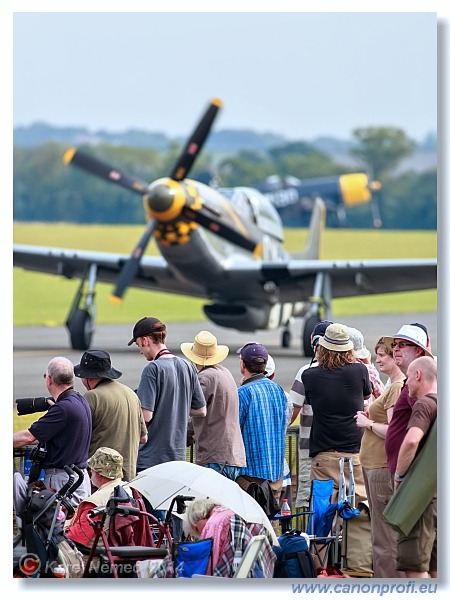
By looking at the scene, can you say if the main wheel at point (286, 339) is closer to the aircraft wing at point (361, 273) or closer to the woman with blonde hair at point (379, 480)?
the aircraft wing at point (361, 273)

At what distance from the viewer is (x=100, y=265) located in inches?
992

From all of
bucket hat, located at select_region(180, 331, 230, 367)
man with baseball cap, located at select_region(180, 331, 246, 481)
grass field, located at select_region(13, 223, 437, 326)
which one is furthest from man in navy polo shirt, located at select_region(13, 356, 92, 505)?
grass field, located at select_region(13, 223, 437, 326)

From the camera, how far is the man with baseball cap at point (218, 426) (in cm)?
696

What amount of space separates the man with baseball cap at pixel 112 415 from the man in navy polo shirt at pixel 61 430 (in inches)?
7.6

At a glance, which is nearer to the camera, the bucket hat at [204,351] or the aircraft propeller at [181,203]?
the bucket hat at [204,351]

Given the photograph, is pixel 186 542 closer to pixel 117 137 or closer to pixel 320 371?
pixel 320 371

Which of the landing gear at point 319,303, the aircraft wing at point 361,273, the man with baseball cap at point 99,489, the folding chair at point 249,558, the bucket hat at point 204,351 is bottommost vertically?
the folding chair at point 249,558

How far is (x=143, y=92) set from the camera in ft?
360

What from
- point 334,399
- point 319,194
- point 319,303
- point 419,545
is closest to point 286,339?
point 319,303

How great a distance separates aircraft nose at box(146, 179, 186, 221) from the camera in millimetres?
22031

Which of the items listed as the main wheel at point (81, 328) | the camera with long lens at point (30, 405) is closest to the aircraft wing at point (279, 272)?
the main wheel at point (81, 328)

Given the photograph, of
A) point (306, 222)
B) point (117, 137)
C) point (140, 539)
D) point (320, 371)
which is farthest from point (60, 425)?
point (117, 137)

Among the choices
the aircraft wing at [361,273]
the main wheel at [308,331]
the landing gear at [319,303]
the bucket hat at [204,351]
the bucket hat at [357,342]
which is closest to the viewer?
the bucket hat at [357,342]
